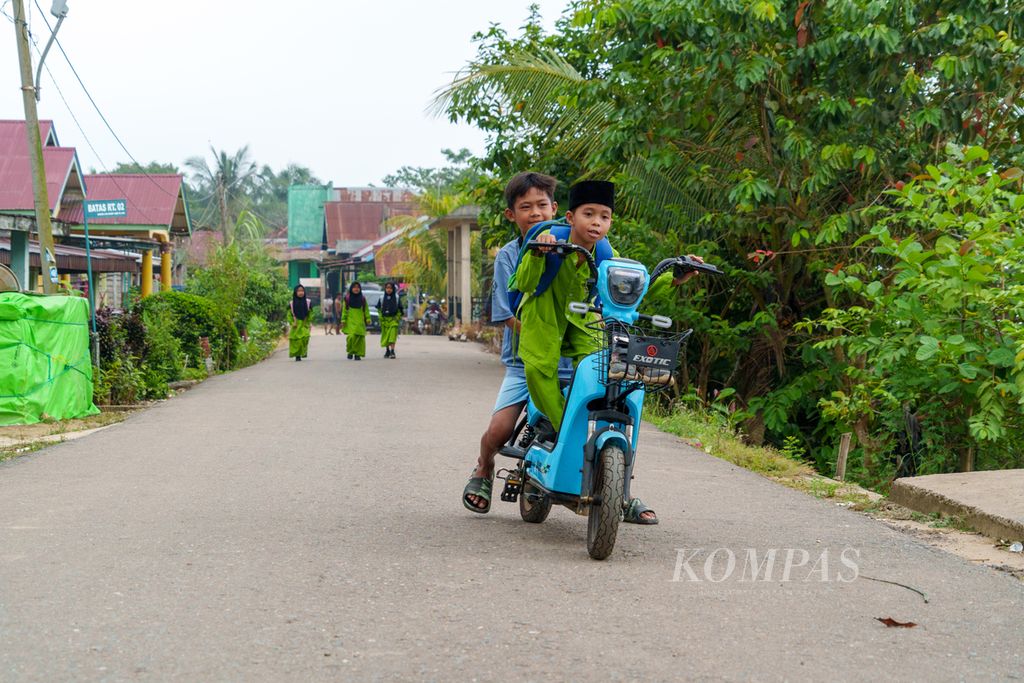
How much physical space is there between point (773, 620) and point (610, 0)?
10.9 m

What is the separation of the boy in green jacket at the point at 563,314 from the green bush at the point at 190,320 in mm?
13120

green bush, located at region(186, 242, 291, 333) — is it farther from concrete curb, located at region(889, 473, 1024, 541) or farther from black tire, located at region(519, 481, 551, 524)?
concrete curb, located at region(889, 473, 1024, 541)

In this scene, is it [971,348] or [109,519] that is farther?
[971,348]

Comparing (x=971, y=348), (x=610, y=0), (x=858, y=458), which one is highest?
(x=610, y=0)

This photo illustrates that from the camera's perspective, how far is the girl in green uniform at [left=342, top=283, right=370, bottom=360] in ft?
81.9

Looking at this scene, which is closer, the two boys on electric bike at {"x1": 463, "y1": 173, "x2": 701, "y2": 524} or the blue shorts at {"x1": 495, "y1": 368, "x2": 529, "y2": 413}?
the two boys on electric bike at {"x1": 463, "y1": 173, "x2": 701, "y2": 524}

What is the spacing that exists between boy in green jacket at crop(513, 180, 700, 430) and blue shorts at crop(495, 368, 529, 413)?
1.17 feet

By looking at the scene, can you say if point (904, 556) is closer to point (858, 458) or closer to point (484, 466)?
point (484, 466)

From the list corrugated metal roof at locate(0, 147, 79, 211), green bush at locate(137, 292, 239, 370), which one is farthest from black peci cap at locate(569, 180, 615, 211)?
corrugated metal roof at locate(0, 147, 79, 211)

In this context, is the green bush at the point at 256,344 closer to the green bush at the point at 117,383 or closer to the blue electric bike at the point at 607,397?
the green bush at the point at 117,383

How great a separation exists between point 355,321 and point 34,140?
30.8 ft

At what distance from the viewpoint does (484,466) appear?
6.45m

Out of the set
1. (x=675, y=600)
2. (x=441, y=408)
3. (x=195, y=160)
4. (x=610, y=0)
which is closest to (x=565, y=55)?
(x=610, y=0)

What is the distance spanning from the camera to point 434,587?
489 centimetres
